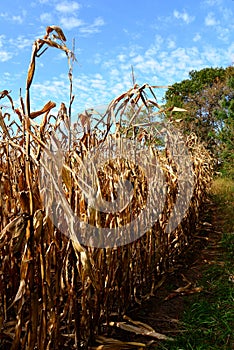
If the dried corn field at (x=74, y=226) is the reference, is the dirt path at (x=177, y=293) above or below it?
below

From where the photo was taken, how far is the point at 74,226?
1.15 metres

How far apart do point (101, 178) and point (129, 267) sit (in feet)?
1.36

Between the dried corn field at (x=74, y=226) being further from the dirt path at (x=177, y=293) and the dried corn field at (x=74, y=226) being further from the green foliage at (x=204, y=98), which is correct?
the green foliage at (x=204, y=98)

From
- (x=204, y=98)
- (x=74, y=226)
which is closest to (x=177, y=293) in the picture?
(x=74, y=226)

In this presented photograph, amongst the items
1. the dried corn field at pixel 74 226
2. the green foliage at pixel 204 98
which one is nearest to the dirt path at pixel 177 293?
the dried corn field at pixel 74 226

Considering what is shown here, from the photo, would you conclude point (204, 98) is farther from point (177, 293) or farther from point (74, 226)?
point (74, 226)

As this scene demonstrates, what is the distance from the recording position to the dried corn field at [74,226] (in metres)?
0.98

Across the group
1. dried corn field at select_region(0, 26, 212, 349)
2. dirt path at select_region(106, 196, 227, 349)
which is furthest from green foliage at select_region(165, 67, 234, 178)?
dried corn field at select_region(0, 26, 212, 349)

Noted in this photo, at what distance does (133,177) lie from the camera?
1718 mm

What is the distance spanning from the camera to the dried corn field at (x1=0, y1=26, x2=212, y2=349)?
98 cm

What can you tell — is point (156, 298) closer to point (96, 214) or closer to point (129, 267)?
point (129, 267)

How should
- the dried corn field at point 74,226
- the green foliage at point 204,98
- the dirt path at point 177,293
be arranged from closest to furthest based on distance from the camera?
the dried corn field at point 74,226, the dirt path at point 177,293, the green foliage at point 204,98

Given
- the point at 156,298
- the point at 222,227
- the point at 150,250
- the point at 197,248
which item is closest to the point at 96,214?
the point at 150,250

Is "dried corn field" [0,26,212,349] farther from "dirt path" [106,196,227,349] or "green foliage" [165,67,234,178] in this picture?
"green foliage" [165,67,234,178]
